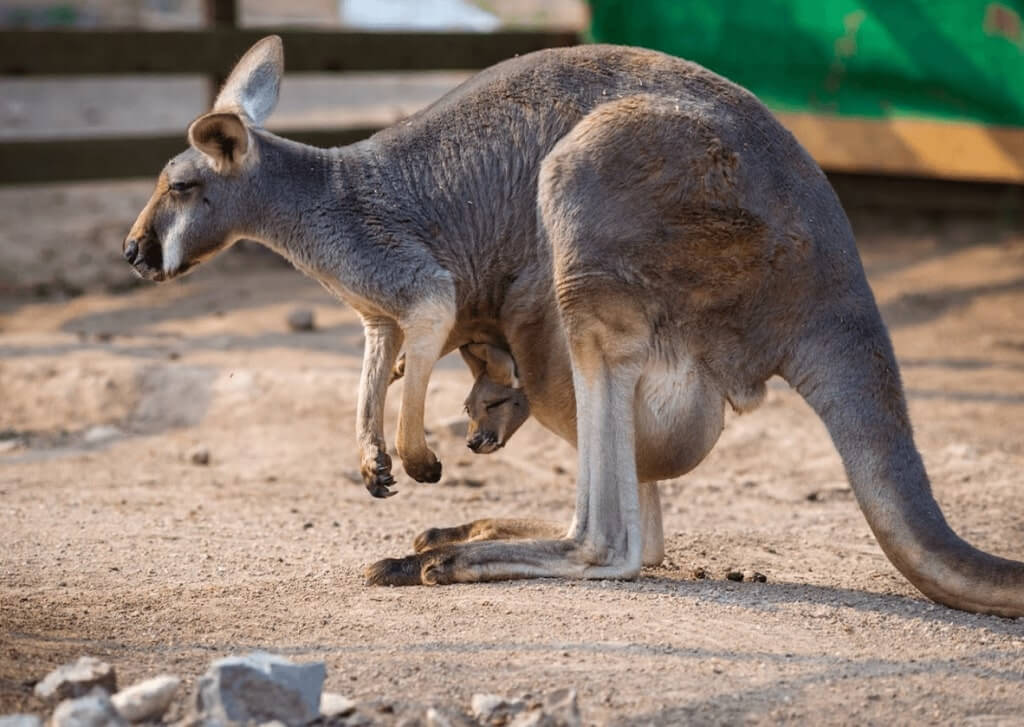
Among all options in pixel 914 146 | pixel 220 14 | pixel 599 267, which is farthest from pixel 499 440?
pixel 220 14

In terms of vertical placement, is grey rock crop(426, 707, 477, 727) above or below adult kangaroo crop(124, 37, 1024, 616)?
below

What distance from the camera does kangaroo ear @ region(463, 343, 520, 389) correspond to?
4643 mm

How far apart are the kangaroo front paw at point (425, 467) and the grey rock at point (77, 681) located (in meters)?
1.49

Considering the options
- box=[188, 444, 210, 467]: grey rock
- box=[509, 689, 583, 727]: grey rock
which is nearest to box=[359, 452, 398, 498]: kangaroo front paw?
box=[509, 689, 583, 727]: grey rock

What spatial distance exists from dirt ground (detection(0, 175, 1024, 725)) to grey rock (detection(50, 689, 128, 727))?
1.20ft

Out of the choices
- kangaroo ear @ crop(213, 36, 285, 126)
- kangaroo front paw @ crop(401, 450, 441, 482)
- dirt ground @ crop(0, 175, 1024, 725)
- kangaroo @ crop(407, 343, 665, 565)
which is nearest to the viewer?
dirt ground @ crop(0, 175, 1024, 725)

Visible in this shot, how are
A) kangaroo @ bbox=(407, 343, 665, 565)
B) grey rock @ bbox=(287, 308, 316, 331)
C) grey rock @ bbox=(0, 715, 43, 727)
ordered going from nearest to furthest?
1. grey rock @ bbox=(0, 715, 43, 727)
2. kangaroo @ bbox=(407, 343, 665, 565)
3. grey rock @ bbox=(287, 308, 316, 331)

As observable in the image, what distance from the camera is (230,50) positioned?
393 inches

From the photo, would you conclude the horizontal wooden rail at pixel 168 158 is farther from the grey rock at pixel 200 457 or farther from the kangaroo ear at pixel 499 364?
the kangaroo ear at pixel 499 364

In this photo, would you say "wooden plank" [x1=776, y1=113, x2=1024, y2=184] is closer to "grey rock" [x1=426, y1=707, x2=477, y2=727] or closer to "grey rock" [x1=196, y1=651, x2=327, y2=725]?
"grey rock" [x1=426, y1=707, x2=477, y2=727]

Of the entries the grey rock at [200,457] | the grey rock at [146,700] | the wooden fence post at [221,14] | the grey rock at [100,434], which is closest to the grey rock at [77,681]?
the grey rock at [146,700]

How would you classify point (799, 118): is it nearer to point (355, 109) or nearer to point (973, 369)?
point (973, 369)

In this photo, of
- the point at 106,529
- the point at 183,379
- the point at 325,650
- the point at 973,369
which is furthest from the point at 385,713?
the point at 973,369

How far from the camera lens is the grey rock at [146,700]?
2.99 meters
